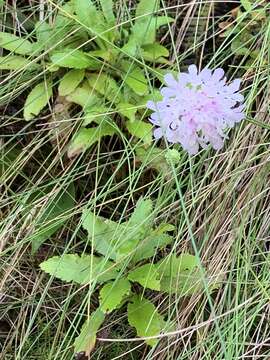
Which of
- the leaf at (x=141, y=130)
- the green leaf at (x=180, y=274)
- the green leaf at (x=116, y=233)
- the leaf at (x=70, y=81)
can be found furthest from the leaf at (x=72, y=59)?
the green leaf at (x=180, y=274)

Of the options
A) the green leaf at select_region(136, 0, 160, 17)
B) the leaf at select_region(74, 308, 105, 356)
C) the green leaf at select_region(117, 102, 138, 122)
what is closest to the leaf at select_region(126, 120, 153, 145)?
the green leaf at select_region(117, 102, 138, 122)

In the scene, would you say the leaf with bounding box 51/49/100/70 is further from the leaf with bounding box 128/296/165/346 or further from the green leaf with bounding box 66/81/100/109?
the leaf with bounding box 128/296/165/346

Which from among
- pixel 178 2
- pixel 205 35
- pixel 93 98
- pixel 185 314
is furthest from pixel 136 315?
pixel 178 2

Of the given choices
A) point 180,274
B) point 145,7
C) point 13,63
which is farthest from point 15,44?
point 180,274

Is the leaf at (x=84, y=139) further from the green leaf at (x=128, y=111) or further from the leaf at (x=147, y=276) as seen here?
the leaf at (x=147, y=276)

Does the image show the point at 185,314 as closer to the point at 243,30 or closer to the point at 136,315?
the point at 136,315
